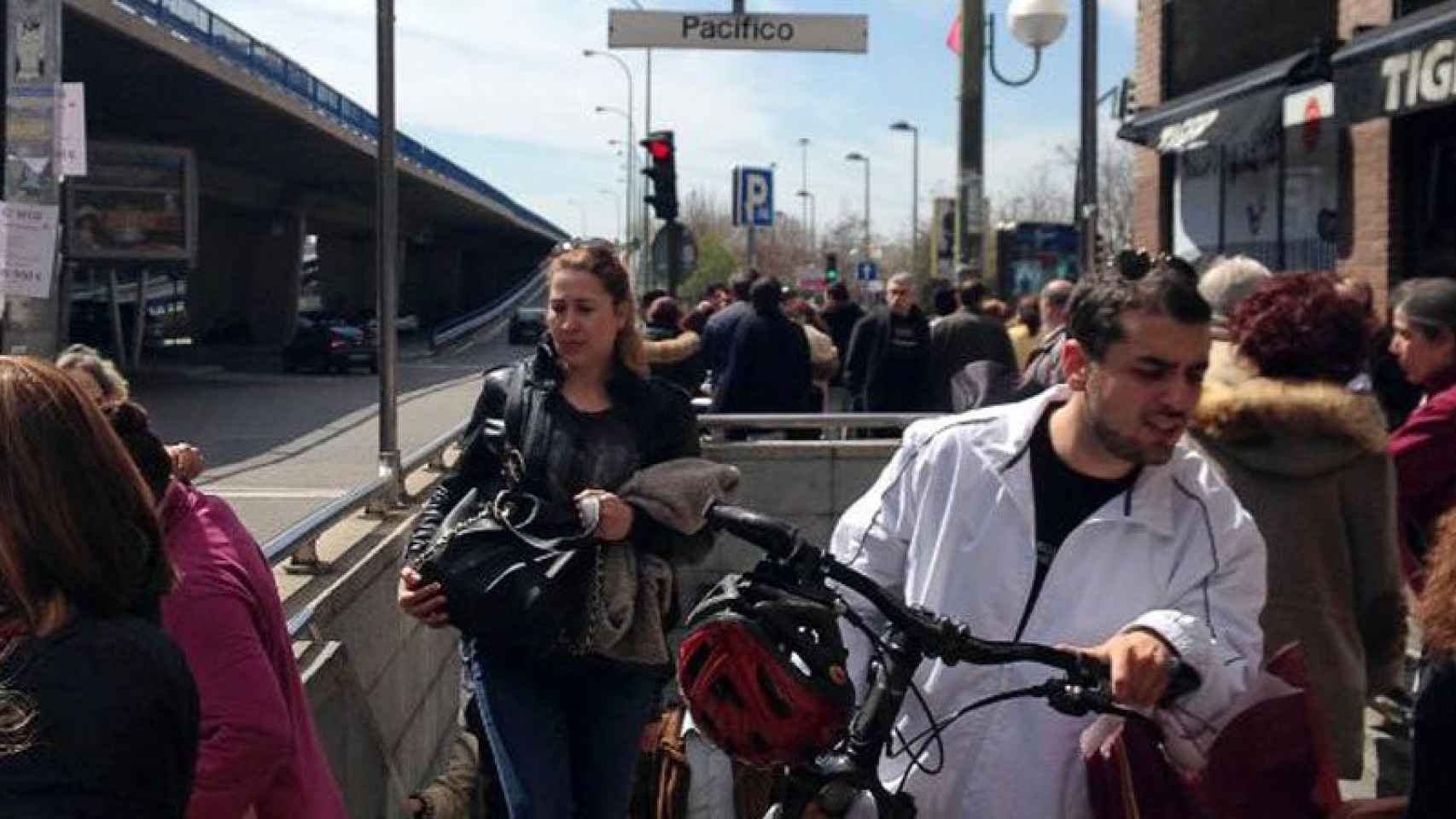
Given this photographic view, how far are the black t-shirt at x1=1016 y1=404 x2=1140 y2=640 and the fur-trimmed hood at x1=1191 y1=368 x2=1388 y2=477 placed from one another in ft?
4.63

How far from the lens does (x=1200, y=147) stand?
18.0 meters

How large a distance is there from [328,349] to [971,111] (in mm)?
32812

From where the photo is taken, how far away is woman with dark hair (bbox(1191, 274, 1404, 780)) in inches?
168

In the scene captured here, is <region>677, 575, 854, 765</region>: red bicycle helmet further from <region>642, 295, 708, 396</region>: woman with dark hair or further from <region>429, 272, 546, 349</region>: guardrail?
<region>429, 272, 546, 349</region>: guardrail

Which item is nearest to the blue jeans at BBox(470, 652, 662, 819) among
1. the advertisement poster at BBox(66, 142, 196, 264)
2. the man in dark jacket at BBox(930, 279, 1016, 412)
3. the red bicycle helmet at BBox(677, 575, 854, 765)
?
the red bicycle helmet at BBox(677, 575, 854, 765)

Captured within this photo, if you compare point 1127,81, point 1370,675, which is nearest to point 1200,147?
point 1127,81

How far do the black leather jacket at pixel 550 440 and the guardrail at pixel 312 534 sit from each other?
303 millimetres

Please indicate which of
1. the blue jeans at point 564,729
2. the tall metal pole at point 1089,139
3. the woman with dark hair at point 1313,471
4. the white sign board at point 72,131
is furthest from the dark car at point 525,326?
the woman with dark hair at point 1313,471

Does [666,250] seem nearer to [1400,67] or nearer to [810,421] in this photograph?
[1400,67]

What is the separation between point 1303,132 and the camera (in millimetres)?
15906

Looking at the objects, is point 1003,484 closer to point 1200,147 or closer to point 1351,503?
point 1351,503

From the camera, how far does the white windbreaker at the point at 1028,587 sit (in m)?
2.79

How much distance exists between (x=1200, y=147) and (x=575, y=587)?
14821 millimetres

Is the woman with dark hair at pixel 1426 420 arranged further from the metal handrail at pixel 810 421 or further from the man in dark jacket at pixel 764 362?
the man in dark jacket at pixel 764 362
